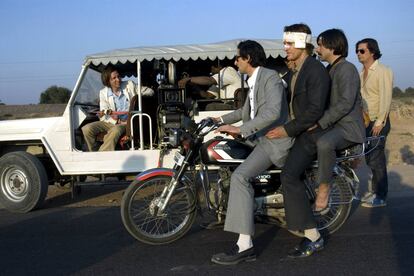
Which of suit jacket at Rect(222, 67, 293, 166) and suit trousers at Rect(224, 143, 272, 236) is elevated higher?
suit jacket at Rect(222, 67, 293, 166)

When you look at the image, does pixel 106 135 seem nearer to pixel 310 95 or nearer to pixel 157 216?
pixel 157 216

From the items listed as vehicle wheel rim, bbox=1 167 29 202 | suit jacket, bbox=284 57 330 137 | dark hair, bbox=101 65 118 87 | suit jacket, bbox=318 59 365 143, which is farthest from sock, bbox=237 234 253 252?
dark hair, bbox=101 65 118 87

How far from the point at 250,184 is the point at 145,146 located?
296cm

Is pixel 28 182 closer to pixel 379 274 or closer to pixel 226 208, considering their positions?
pixel 226 208

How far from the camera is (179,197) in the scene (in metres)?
5.17

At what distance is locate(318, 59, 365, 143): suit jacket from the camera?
4.68m

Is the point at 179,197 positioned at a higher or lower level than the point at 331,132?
lower

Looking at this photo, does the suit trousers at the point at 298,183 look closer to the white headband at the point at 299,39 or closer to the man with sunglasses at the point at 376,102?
the white headband at the point at 299,39

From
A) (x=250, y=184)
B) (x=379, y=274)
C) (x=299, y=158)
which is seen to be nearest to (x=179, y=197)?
(x=250, y=184)

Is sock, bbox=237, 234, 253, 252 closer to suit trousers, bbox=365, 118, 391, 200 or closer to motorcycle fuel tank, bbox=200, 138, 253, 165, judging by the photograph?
motorcycle fuel tank, bbox=200, 138, 253, 165

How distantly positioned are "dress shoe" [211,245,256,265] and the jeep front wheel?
137 inches

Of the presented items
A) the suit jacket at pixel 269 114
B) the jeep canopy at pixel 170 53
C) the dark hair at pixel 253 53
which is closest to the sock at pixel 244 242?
the suit jacket at pixel 269 114

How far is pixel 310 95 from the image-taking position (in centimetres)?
456

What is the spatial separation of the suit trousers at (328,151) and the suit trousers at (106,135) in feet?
10.9
